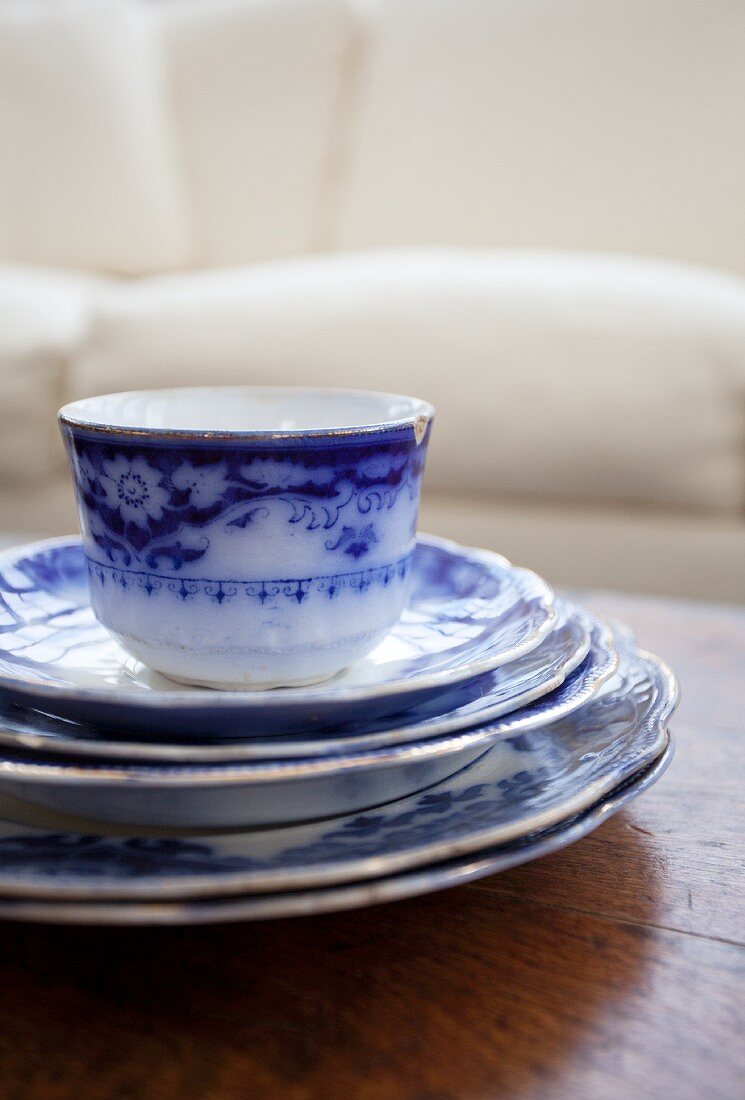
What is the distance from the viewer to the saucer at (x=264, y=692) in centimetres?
28

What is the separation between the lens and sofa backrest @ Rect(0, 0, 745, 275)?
51.8 inches

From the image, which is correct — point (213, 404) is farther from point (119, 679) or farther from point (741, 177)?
point (741, 177)

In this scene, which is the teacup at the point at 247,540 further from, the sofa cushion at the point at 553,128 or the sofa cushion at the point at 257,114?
the sofa cushion at the point at 257,114

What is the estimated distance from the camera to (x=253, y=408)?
18.6 inches

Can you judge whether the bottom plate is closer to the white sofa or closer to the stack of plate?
the stack of plate

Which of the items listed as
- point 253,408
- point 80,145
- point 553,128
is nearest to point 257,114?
point 80,145

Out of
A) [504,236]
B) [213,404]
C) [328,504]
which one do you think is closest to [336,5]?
[504,236]

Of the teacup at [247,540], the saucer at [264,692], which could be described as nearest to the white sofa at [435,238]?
the saucer at [264,692]

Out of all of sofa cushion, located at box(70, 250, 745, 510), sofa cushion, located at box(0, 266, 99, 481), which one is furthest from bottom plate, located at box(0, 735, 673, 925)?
sofa cushion, located at box(0, 266, 99, 481)

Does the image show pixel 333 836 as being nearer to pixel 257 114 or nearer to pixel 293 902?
pixel 293 902

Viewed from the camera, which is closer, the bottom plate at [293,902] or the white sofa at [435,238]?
the bottom plate at [293,902]

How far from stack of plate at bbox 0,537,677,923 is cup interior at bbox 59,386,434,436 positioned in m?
0.12

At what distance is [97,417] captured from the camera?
1.31ft

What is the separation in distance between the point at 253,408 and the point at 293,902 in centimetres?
29
